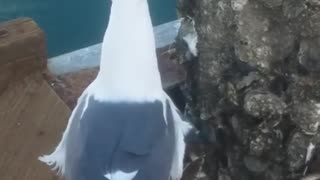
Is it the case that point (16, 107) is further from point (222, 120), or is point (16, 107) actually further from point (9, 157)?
point (222, 120)

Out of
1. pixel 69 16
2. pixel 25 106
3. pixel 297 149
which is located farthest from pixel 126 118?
pixel 69 16

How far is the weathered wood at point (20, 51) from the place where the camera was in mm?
1666

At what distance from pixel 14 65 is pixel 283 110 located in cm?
64

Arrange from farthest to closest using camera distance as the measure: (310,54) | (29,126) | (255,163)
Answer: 1. (29,126)
2. (255,163)
3. (310,54)

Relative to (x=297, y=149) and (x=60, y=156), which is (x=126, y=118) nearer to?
(x=60, y=156)

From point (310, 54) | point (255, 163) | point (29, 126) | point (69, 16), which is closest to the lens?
point (310, 54)

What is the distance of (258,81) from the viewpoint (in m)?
1.32

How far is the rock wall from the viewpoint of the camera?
1.27 metres

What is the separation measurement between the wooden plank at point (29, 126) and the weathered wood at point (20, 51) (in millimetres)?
20

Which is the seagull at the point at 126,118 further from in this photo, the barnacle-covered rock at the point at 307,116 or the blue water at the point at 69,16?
the blue water at the point at 69,16

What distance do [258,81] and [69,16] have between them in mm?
1550

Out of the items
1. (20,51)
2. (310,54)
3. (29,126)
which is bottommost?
(29,126)

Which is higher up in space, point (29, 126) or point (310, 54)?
point (310, 54)

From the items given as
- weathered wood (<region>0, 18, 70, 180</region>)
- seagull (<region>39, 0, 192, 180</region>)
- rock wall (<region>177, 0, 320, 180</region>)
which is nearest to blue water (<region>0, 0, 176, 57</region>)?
weathered wood (<region>0, 18, 70, 180</region>)
